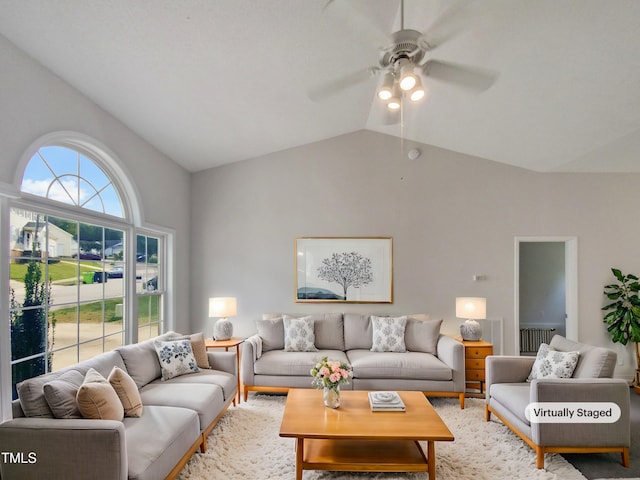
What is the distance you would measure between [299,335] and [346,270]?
115 centimetres

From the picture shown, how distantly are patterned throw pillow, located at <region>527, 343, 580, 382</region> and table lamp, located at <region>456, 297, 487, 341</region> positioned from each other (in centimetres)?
106

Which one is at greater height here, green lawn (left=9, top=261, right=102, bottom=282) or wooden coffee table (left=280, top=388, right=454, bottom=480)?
green lawn (left=9, top=261, right=102, bottom=282)

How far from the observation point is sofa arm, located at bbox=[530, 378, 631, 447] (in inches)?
106

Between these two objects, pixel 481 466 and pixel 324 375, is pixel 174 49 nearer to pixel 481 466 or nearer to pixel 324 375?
pixel 324 375

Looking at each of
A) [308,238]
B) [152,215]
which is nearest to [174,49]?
[152,215]

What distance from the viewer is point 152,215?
4.20 metres

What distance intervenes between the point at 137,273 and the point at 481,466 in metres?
3.75

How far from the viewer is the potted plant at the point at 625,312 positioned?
4.51 meters

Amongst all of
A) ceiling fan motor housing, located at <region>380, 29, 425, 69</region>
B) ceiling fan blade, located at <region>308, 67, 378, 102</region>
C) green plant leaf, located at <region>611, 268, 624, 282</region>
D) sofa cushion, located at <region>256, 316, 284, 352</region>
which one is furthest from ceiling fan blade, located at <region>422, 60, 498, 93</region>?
green plant leaf, located at <region>611, 268, 624, 282</region>

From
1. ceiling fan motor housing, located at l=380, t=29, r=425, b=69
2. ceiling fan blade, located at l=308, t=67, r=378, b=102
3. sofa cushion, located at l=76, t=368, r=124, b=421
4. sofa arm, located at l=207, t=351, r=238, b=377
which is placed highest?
ceiling fan motor housing, located at l=380, t=29, r=425, b=69

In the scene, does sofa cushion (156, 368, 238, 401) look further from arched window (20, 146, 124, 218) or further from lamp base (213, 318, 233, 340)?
arched window (20, 146, 124, 218)

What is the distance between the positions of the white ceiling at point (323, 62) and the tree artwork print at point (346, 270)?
1.84 m

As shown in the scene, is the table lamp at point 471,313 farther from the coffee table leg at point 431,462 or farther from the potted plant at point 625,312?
the coffee table leg at point 431,462

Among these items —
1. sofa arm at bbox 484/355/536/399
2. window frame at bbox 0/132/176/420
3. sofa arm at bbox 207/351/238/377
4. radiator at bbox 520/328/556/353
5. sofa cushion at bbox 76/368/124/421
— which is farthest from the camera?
radiator at bbox 520/328/556/353
